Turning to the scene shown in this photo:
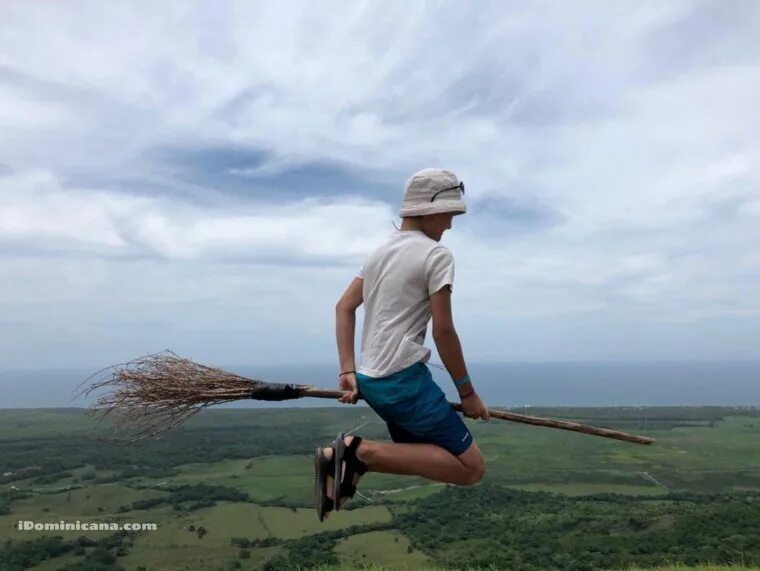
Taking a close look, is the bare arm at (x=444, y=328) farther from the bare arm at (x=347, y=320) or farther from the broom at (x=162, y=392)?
the broom at (x=162, y=392)

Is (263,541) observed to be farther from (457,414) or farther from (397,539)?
(457,414)

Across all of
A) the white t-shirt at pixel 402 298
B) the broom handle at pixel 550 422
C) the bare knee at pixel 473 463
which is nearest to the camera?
the white t-shirt at pixel 402 298

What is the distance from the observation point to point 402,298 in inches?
108

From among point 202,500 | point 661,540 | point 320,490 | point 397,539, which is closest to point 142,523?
point 202,500

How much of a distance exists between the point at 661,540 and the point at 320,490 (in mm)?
13363

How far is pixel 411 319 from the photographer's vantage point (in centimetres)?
276

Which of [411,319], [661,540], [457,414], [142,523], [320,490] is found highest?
[411,319]

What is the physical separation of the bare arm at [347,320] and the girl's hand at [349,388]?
7 centimetres

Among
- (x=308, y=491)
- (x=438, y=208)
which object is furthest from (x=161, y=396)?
Result: (x=308, y=491)

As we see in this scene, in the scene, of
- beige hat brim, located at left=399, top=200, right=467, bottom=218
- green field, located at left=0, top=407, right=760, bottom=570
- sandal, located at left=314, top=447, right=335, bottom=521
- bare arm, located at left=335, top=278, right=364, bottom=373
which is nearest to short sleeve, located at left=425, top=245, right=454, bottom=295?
beige hat brim, located at left=399, top=200, right=467, bottom=218

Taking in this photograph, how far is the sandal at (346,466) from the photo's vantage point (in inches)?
107

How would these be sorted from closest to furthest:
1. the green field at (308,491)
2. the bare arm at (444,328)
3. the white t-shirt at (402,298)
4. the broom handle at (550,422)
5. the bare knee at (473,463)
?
the bare arm at (444,328)
the white t-shirt at (402,298)
the bare knee at (473,463)
the broom handle at (550,422)
the green field at (308,491)

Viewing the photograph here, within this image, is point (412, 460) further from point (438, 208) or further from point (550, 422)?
point (438, 208)

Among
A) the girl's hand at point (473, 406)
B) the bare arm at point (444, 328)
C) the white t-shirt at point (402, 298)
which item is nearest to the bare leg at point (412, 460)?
the girl's hand at point (473, 406)
